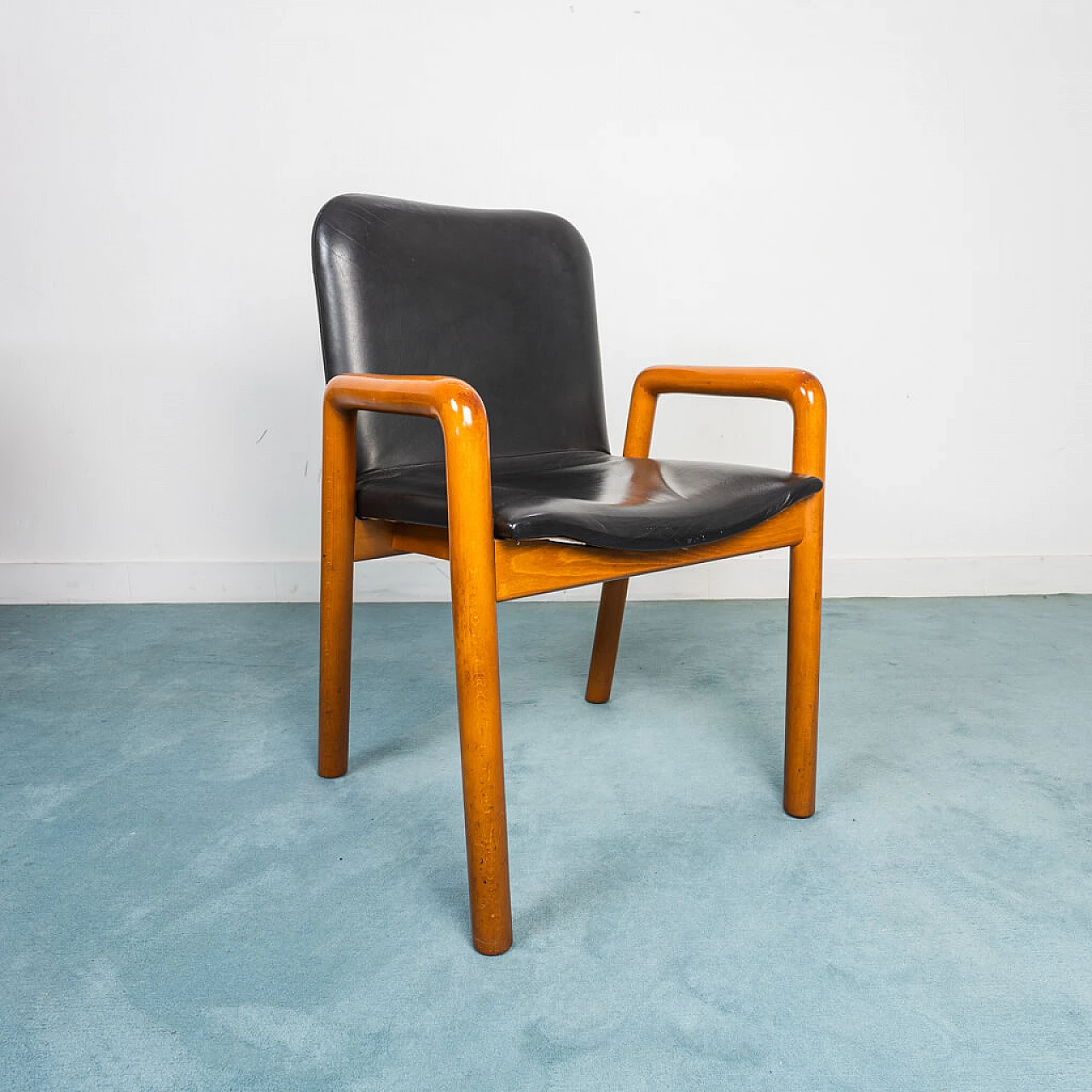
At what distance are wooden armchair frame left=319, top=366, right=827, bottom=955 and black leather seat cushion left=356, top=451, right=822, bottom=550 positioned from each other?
0.11 feet

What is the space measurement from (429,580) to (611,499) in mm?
1347

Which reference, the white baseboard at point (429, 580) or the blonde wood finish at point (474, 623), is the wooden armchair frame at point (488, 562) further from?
the white baseboard at point (429, 580)

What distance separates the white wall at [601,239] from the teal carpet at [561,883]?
580 mm

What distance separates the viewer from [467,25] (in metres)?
2.15

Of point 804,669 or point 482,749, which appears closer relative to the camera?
point 482,749

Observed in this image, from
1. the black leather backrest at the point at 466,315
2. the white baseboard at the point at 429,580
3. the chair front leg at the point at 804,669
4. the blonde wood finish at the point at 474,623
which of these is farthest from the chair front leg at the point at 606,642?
the white baseboard at the point at 429,580

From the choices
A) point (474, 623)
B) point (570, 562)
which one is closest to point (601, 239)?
point (570, 562)

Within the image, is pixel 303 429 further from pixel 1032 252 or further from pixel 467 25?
pixel 1032 252

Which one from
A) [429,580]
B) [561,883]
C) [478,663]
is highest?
[478,663]

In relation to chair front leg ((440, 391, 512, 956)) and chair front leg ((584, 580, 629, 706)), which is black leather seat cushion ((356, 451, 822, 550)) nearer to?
chair front leg ((440, 391, 512, 956))

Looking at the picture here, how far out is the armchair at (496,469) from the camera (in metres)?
0.94

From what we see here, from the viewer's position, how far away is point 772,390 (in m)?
1.25

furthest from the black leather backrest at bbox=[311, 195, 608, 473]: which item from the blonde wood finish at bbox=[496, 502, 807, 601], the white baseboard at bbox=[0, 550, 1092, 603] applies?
the white baseboard at bbox=[0, 550, 1092, 603]

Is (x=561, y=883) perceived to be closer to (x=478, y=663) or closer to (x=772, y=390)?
(x=478, y=663)
